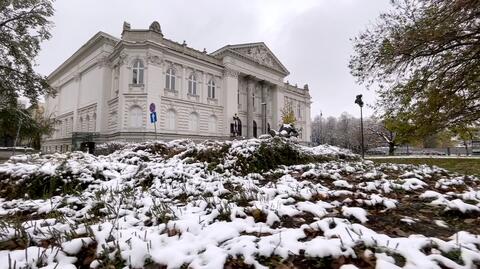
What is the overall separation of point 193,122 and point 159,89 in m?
5.60

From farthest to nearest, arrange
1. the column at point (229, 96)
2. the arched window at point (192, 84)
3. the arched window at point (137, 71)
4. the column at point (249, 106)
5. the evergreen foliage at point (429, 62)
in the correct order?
the column at point (249, 106) < the column at point (229, 96) < the arched window at point (192, 84) < the arched window at point (137, 71) < the evergreen foliage at point (429, 62)

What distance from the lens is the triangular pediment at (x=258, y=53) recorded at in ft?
119

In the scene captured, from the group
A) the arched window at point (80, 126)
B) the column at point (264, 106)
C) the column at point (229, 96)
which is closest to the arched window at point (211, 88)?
the column at point (229, 96)

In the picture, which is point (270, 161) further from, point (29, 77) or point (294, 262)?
point (29, 77)

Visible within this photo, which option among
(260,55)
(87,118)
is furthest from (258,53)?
(87,118)

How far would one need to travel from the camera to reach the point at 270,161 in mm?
7109

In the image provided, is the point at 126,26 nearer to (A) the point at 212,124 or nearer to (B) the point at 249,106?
(A) the point at 212,124

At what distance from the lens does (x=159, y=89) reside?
27875 millimetres

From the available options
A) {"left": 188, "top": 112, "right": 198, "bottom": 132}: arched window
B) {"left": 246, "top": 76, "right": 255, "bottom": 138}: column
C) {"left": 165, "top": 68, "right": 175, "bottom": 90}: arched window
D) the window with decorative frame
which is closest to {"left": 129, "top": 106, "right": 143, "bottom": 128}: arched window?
{"left": 165, "top": 68, "right": 175, "bottom": 90}: arched window

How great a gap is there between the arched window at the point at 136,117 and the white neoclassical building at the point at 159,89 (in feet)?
0.31

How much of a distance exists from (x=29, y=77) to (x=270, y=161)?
18.7 meters

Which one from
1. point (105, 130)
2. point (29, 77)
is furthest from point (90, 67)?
point (29, 77)

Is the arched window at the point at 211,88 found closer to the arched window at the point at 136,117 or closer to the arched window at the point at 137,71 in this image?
the arched window at the point at 137,71

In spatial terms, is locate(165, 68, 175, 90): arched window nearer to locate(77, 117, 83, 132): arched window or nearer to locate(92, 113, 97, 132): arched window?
locate(92, 113, 97, 132): arched window
